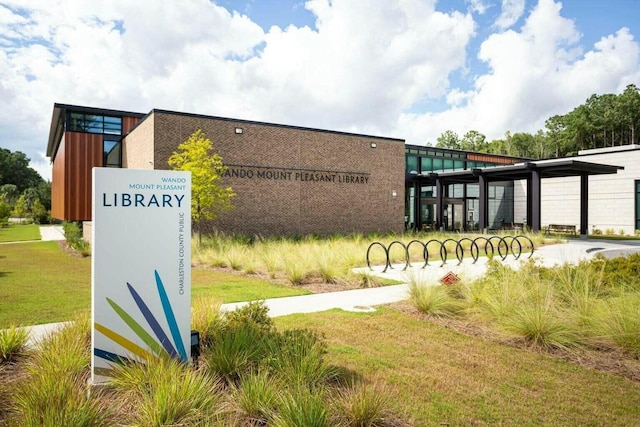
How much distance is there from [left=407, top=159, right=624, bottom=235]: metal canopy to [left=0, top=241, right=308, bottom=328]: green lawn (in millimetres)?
21919

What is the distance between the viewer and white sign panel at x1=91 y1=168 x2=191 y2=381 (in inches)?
187

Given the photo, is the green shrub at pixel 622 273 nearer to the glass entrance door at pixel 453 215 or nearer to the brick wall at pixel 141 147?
the brick wall at pixel 141 147

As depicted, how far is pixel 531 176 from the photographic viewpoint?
1198 inches

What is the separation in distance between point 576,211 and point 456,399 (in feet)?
127

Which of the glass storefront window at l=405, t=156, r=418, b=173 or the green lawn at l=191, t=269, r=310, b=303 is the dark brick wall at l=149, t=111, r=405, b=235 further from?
the green lawn at l=191, t=269, r=310, b=303

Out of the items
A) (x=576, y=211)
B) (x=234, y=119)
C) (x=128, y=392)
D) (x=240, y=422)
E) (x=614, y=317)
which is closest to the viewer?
(x=240, y=422)

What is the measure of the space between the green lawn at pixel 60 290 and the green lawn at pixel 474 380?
9.31 feet

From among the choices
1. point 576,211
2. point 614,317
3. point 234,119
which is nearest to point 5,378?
point 614,317

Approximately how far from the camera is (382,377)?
5.18m

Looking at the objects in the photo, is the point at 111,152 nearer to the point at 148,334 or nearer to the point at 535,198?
the point at 535,198

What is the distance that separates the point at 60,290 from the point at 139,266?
24.7ft

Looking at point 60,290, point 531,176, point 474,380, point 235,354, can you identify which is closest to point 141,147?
point 60,290

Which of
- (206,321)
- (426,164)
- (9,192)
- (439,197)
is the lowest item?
(206,321)

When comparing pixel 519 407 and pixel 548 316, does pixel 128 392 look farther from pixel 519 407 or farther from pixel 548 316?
pixel 548 316
